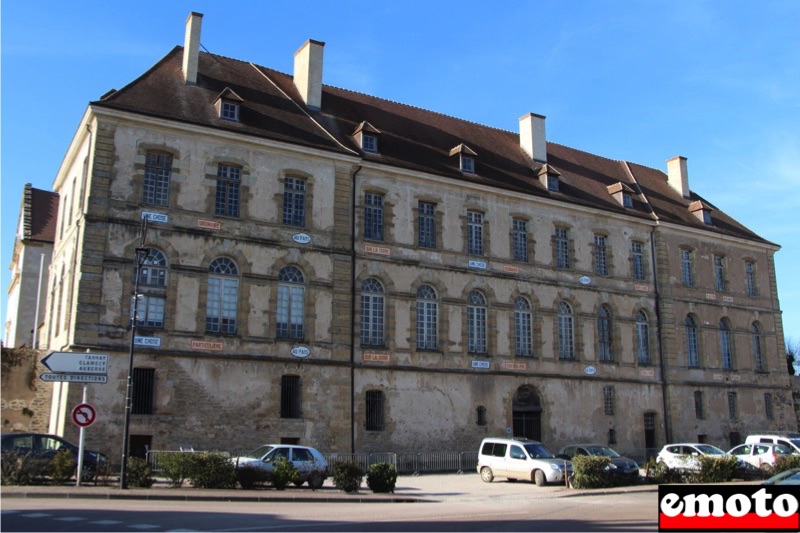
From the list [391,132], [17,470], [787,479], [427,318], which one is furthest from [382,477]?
[391,132]

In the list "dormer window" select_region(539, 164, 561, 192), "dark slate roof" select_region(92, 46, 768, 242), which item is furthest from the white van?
"dormer window" select_region(539, 164, 561, 192)

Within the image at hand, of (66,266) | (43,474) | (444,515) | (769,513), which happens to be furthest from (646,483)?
(66,266)

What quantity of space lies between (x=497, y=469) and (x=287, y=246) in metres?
10.9

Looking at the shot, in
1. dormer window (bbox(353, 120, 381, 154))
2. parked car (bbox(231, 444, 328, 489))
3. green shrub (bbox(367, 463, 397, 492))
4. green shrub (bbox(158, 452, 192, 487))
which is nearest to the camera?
green shrub (bbox(158, 452, 192, 487))

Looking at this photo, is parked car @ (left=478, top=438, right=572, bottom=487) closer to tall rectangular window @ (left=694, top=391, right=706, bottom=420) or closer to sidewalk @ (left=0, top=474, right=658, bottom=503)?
sidewalk @ (left=0, top=474, right=658, bottom=503)

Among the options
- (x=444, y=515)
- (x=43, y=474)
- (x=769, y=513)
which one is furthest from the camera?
(x=43, y=474)

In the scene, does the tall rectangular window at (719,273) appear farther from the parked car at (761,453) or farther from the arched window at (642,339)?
the parked car at (761,453)

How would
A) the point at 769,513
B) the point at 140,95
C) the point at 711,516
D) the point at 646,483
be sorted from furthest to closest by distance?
the point at 140,95
the point at 646,483
the point at 769,513
the point at 711,516

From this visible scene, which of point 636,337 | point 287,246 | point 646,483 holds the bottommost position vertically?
point 646,483

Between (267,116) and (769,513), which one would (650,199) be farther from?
(769,513)

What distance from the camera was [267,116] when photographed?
29.2 meters

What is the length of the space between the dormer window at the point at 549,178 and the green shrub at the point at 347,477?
19.5 meters

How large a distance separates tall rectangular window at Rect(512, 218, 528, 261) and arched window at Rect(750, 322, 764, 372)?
1589 centimetres

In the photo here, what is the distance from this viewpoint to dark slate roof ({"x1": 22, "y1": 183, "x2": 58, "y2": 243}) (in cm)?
3972
